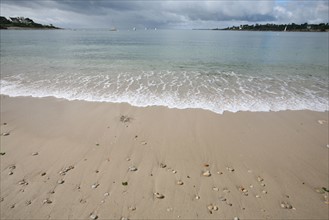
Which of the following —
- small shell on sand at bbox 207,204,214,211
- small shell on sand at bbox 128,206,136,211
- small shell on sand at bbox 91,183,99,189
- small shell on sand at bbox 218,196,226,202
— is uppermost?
small shell on sand at bbox 207,204,214,211

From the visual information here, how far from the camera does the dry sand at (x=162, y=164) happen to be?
13.9 ft

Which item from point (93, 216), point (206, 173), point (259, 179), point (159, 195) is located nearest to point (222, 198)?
point (206, 173)

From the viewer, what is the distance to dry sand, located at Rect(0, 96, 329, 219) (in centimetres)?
422

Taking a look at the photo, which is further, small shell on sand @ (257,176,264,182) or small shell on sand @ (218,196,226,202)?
small shell on sand @ (257,176,264,182)

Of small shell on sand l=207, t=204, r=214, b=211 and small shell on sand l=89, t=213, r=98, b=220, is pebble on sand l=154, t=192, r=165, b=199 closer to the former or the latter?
small shell on sand l=207, t=204, r=214, b=211

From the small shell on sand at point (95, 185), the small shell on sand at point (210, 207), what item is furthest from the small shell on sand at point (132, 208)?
the small shell on sand at point (210, 207)

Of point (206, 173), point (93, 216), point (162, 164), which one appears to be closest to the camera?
point (93, 216)

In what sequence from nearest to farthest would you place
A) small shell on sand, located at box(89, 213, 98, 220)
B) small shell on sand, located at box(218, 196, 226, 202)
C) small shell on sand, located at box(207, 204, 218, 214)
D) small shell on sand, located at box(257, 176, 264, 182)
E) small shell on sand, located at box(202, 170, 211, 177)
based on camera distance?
1. small shell on sand, located at box(89, 213, 98, 220)
2. small shell on sand, located at box(207, 204, 218, 214)
3. small shell on sand, located at box(218, 196, 226, 202)
4. small shell on sand, located at box(257, 176, 264, 182)
5. small shell on sand, located at box(202, 170, 211, 177)

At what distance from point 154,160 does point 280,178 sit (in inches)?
131

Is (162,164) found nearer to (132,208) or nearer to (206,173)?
(206,173)

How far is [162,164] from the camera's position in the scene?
5.53 meters

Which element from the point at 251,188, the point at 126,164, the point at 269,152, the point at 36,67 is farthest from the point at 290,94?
the point at 36,67

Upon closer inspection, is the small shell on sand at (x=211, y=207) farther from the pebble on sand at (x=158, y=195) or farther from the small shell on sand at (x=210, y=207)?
the pebble on sand at (x=158, y=195)

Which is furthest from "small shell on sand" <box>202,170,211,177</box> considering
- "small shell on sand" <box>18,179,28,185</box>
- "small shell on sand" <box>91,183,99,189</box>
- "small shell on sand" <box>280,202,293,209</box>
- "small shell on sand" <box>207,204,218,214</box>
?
"small shell on sand" <box>18,179,28,185</box>
